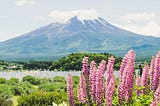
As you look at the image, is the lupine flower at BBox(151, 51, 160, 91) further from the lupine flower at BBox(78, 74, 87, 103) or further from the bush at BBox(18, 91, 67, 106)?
the bush at BBox(18, 91, 67, 106)

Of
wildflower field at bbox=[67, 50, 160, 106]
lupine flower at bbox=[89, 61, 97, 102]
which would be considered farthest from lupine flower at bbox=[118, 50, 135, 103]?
lupine flower at bbox=[89, 61, 97, 102]

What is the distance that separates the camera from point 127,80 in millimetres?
7543

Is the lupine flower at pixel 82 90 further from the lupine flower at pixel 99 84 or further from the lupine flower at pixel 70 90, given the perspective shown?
the lupine flower at pixel 99 84

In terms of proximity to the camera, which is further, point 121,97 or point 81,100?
point 81,100

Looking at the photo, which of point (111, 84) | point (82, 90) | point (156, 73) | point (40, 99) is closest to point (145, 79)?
point (156, 73)

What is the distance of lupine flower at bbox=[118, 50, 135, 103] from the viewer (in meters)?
7.49

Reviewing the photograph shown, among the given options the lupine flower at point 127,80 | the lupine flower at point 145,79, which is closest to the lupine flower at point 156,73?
the lupine flower at point 145,79

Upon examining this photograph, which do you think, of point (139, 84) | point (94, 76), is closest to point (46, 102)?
point (139, 84)

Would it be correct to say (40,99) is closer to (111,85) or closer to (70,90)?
(70,90)

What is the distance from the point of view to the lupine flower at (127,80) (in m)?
7.49

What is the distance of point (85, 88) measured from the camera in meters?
8.28

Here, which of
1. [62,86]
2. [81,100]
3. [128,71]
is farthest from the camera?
[62,86]

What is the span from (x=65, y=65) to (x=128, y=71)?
74.5 m

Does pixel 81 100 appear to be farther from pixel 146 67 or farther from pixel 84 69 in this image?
pixel 146 67
